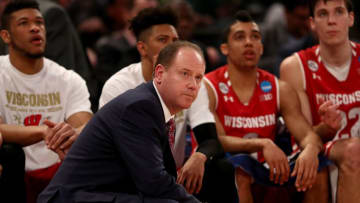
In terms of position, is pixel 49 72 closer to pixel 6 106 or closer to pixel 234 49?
pixel 6 106

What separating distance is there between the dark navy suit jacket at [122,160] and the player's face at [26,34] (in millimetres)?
1319

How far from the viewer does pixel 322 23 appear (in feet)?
14.0

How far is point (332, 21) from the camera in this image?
4.20m

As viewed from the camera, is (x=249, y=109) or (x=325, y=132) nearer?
(x=325, y=132)

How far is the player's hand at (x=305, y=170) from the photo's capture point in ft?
12.3

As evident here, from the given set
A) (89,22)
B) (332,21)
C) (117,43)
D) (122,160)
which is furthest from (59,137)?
(89,22)

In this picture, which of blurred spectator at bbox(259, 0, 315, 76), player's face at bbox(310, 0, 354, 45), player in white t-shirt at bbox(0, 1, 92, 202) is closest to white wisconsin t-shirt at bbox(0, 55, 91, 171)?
player in white t-shirt at bbox(0, 1, 92, 202)

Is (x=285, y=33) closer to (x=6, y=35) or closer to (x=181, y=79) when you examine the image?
(x=6, y=35)

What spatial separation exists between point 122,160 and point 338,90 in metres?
2.02

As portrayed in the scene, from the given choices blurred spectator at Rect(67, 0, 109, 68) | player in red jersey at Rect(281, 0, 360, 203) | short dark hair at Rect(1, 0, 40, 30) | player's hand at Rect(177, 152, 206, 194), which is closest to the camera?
player's hand at Rect(177, 152, 206, 194)

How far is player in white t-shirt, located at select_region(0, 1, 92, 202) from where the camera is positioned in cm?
401

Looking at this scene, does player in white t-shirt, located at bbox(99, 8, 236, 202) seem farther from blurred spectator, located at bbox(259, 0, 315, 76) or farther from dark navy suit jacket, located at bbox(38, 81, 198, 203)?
blurred spectator, located at bbox(259, 0, 315, 76)

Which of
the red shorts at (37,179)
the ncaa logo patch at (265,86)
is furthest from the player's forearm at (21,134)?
the ncaa logo patch at (265,86)

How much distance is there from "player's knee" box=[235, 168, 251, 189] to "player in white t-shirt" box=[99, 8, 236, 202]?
24 centimetres
